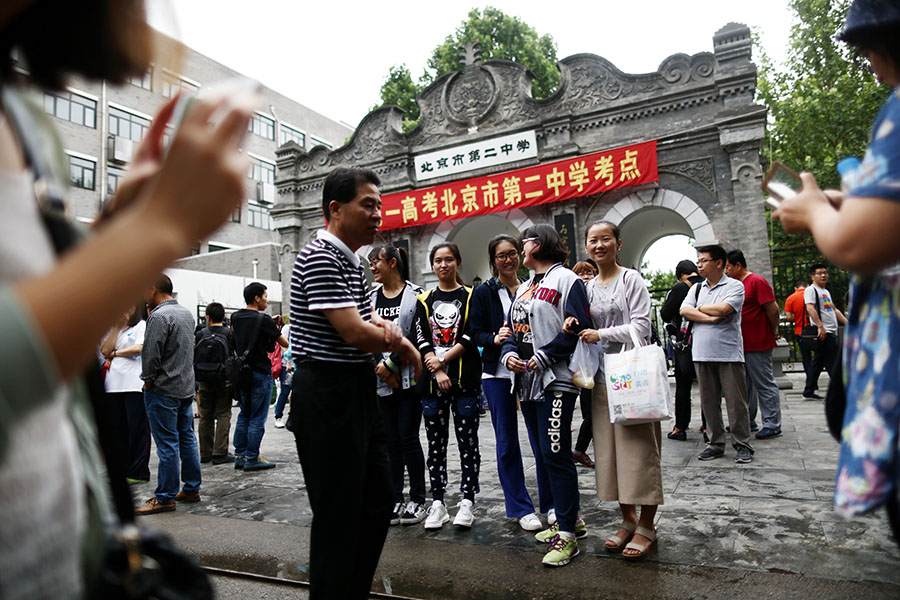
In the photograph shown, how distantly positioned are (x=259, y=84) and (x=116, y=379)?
5318mm

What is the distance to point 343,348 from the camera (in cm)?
223

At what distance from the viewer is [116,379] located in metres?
5.29

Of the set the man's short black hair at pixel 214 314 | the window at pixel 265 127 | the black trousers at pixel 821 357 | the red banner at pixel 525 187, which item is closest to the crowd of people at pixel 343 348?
the man's short black hair at pixel 214 314

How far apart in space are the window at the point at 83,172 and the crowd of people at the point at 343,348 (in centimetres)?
2222

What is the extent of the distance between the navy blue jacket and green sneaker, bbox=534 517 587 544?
1.06m

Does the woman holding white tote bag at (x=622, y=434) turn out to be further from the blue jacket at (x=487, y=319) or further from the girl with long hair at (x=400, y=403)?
the girl with long hair at (x=400, y=403)

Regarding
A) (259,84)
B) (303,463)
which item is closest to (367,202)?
(303,463)

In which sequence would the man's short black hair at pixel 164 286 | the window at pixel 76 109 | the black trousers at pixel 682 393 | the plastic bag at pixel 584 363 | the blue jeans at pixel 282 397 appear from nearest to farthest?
the plastic bag at pixel 584 363, the man's short black hair at pixel 164 286, the black trousers at pixel 682 393, the blue jeans at pixel 282 397, the window at pixel 76 109

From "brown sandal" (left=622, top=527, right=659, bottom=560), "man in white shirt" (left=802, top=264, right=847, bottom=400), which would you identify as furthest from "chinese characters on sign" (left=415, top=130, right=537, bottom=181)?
"brown sandal" (left=622, top=527, right=659, bottom=560)

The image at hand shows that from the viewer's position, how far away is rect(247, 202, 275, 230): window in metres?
32.3

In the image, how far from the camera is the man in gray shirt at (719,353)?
5.21 m

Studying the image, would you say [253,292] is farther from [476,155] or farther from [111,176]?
[111,176]

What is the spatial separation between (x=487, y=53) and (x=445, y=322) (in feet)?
71.2

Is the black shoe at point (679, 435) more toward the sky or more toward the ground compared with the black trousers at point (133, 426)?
more toward the ground
